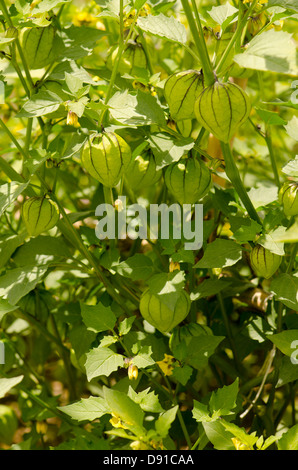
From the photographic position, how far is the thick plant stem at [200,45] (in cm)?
60

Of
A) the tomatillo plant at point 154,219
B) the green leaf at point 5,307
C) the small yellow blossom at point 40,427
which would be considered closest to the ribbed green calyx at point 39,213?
the tomatillo plant at point 154,219

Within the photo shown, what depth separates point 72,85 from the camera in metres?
0.68

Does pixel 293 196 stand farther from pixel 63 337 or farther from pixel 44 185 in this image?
pixel 63 337

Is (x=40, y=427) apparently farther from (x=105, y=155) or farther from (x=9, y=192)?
(x=105, y=155)

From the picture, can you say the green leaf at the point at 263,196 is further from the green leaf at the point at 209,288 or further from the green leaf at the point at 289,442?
the green leaf at the point at 289,442

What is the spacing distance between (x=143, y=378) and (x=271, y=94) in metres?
0.88

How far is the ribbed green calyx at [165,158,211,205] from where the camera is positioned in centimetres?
74

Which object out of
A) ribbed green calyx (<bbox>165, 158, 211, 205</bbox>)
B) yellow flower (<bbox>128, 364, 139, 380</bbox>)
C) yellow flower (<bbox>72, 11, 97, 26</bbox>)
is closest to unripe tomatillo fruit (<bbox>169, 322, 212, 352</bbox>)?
yellow flower (<bbox>128, 364, 139, 380</bbox>)

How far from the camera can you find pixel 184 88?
2.20ft

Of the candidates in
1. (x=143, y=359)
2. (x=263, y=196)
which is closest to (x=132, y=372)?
(x=143, y=359)

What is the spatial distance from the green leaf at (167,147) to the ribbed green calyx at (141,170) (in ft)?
0.34

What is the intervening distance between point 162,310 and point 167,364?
0.10 m

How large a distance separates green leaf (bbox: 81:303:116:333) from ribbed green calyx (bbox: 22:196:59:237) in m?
0.13
